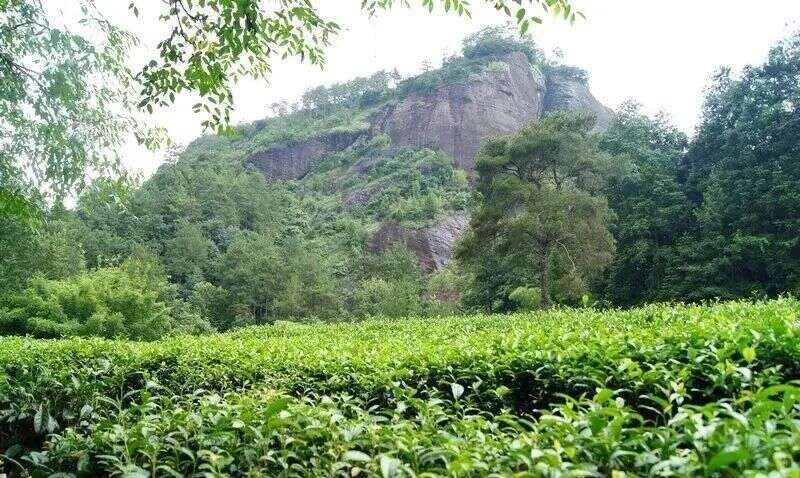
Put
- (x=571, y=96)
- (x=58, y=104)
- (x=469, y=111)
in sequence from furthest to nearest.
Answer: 1. (x=571, y=96)
2. (x=469, y=111)
3. (x=58, y=104)

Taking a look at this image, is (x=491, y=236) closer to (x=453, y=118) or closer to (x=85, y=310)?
(x=85, y=310)

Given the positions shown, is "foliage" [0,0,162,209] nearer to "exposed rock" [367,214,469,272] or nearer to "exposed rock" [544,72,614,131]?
"exposed rock" [367,214,469,272]

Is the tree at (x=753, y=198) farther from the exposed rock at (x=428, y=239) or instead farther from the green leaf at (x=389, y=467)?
the green leaf at (x=389, y=467)

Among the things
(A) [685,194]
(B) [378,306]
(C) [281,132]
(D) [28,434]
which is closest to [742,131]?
(A) [685,194]

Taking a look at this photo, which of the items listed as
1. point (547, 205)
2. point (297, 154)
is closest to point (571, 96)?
point (297, 154)

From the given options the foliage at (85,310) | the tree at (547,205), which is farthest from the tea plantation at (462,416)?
the tree at (547,205)

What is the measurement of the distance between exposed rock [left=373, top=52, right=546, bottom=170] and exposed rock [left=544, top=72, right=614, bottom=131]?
1.66 metres

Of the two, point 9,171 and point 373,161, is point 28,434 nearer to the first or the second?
point 9,171

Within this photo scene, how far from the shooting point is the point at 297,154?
68.2 m

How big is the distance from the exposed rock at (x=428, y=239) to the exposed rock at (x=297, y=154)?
26.0m

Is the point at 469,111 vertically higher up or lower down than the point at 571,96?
lower down

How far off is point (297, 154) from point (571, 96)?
111ft

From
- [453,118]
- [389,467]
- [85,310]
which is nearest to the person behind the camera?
[389,467]

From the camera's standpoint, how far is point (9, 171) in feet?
19.6
